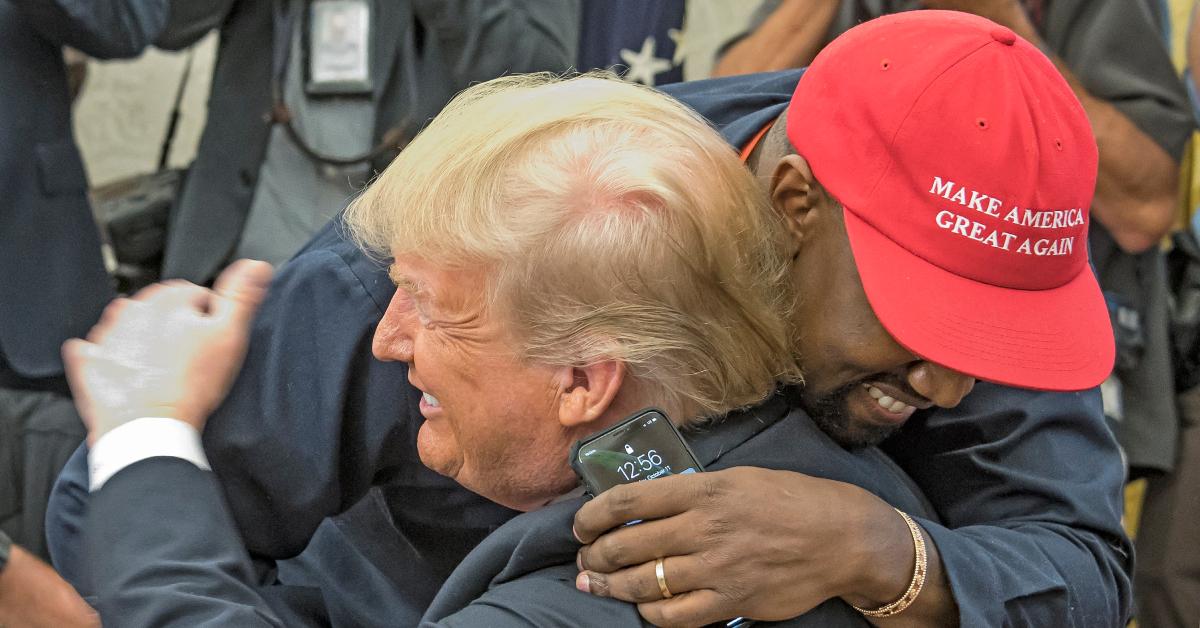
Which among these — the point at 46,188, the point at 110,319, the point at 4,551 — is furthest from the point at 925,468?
the point at 46,188

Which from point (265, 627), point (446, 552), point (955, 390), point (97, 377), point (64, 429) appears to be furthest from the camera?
point (64, 429)

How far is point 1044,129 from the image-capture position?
146 cm

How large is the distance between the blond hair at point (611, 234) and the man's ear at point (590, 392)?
15mm

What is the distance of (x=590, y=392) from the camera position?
1423mm

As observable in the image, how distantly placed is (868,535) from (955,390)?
10.2 inches

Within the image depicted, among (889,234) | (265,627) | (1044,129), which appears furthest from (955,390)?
(265,627)

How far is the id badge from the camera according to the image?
3039mm

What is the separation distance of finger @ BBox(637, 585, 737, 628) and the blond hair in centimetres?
22

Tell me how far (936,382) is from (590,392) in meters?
0.43

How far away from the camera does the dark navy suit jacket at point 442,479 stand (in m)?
1.62

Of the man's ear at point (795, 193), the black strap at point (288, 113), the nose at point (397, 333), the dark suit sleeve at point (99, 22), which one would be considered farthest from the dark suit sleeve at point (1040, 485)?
the dark suit sleeve at point (99, 22)

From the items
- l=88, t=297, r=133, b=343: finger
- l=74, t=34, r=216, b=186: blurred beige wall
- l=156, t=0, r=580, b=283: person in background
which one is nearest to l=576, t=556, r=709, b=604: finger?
l=88, t=297, r=133, b=343: finger

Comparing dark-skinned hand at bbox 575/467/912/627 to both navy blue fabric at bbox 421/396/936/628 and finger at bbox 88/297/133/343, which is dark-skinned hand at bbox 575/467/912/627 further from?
finger at bbox 88/297/133/343

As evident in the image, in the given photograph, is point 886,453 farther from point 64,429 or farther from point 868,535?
point 64,429
